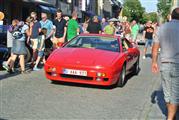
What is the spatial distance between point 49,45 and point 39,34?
1443mm

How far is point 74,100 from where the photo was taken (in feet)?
29.8

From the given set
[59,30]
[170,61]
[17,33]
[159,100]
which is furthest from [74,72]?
[59,30]

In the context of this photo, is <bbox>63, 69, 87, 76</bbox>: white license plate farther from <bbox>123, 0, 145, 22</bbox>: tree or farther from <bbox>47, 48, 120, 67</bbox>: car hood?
<bbox>123, 0, 145, 22</bbox>: tree

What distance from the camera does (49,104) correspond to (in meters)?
8.50

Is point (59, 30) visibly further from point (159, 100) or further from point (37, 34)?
point (159, 100)

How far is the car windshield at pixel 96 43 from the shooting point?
11.9 metres

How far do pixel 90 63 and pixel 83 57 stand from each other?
385mm

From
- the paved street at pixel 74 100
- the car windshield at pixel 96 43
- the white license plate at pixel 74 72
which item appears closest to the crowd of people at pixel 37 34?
the paved street at pixel 74 100

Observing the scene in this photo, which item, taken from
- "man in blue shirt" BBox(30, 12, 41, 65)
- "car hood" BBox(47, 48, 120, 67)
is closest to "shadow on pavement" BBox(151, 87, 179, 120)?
"car hood" BBox(47, 48, 120, 67)

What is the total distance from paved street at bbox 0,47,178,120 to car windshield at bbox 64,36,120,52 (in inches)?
41.1

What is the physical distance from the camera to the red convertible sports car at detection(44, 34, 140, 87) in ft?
34.6

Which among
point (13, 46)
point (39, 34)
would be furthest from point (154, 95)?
point (39, 34)

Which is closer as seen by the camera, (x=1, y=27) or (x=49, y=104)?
(x=49, y=104)

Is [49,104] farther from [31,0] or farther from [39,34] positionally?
[31,0]
